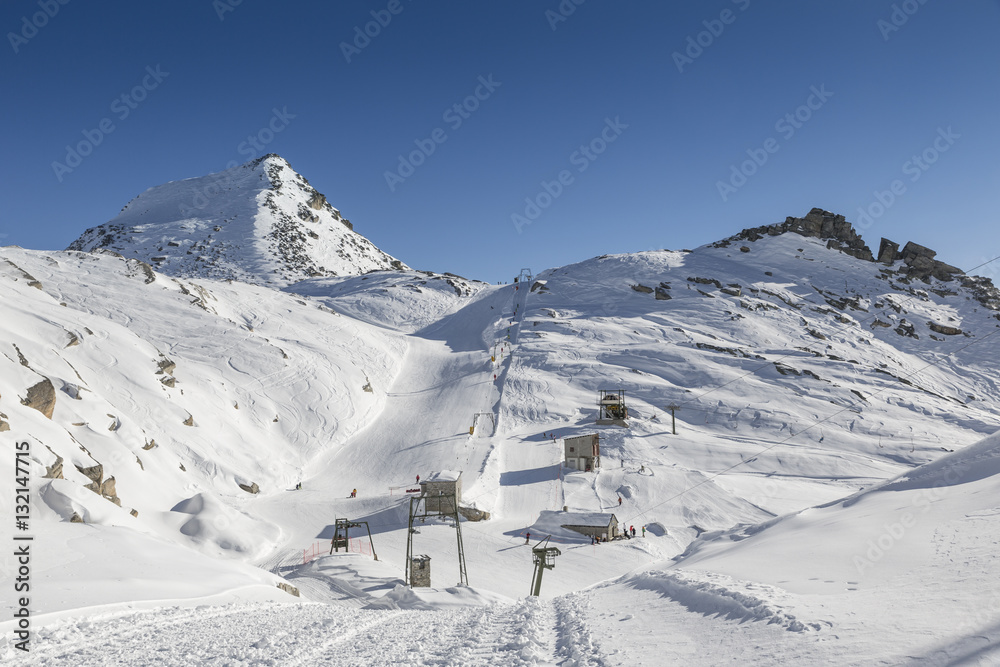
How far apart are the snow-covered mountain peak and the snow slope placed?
39837 millimetres

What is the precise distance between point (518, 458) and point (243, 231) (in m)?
124

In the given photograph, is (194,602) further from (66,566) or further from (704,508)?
(704,508)

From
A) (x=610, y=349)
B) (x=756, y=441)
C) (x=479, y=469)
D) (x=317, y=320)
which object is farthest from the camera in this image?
(x=317, y=320)

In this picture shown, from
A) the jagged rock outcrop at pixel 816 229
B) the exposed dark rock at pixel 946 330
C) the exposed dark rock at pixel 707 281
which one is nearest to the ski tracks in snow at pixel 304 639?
the exposed dark rock at pixel 707 281

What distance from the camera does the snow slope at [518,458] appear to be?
1007 centimetres

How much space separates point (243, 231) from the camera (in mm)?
143500

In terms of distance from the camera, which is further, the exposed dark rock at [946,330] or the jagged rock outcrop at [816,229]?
the jagged rock outcrop at [816,229]

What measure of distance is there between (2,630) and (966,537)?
16232 mm

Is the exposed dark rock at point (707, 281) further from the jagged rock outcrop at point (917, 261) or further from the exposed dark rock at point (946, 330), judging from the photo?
the jagged rock outcrop at point (917, 261)

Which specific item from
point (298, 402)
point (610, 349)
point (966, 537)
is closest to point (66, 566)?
point (966, 537)

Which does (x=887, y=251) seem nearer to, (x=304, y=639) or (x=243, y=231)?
(x=304, y=639)

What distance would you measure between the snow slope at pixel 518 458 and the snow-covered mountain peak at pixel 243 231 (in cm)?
3984

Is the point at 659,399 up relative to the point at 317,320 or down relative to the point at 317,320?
down

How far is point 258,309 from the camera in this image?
221 ft
